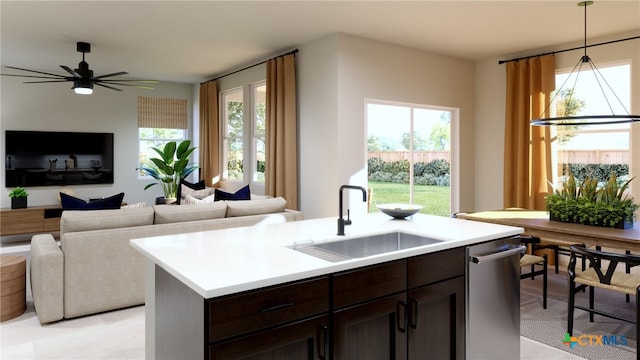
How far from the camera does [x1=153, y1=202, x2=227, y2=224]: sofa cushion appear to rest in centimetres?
357

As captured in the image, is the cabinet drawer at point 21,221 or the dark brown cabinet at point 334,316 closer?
the dark brown cabinet at point 334,316

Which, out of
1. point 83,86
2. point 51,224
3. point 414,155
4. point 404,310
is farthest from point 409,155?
point 51,224

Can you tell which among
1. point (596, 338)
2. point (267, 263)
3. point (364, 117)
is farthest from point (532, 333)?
point (364, 117)

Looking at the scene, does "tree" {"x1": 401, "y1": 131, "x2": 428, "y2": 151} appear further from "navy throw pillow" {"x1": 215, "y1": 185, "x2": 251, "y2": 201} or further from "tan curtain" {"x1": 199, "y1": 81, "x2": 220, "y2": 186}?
"tan curtain" {"x1": 199, "y1": 81, "x2": 220, "y2": 186}

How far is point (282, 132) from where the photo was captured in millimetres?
5535

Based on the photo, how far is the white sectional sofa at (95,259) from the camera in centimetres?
312

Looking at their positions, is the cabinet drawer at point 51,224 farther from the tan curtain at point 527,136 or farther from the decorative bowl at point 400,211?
the tan curtain at point 527,136

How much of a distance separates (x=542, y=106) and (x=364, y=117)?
2193 millimetres

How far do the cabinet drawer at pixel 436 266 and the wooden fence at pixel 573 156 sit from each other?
3157 millimetres

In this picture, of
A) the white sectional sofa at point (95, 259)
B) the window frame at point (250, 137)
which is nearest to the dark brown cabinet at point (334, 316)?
the white sectional sofa at point (95, 259)

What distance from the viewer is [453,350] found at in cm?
211

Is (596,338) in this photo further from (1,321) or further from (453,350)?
(1,321)

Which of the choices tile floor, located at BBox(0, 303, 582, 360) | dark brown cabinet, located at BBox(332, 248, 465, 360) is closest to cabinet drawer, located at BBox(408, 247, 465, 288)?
dark brown cabinet, located at BBox(332, 248, 465, 360)

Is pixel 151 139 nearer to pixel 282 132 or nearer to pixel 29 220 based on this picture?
pixel 29 220
